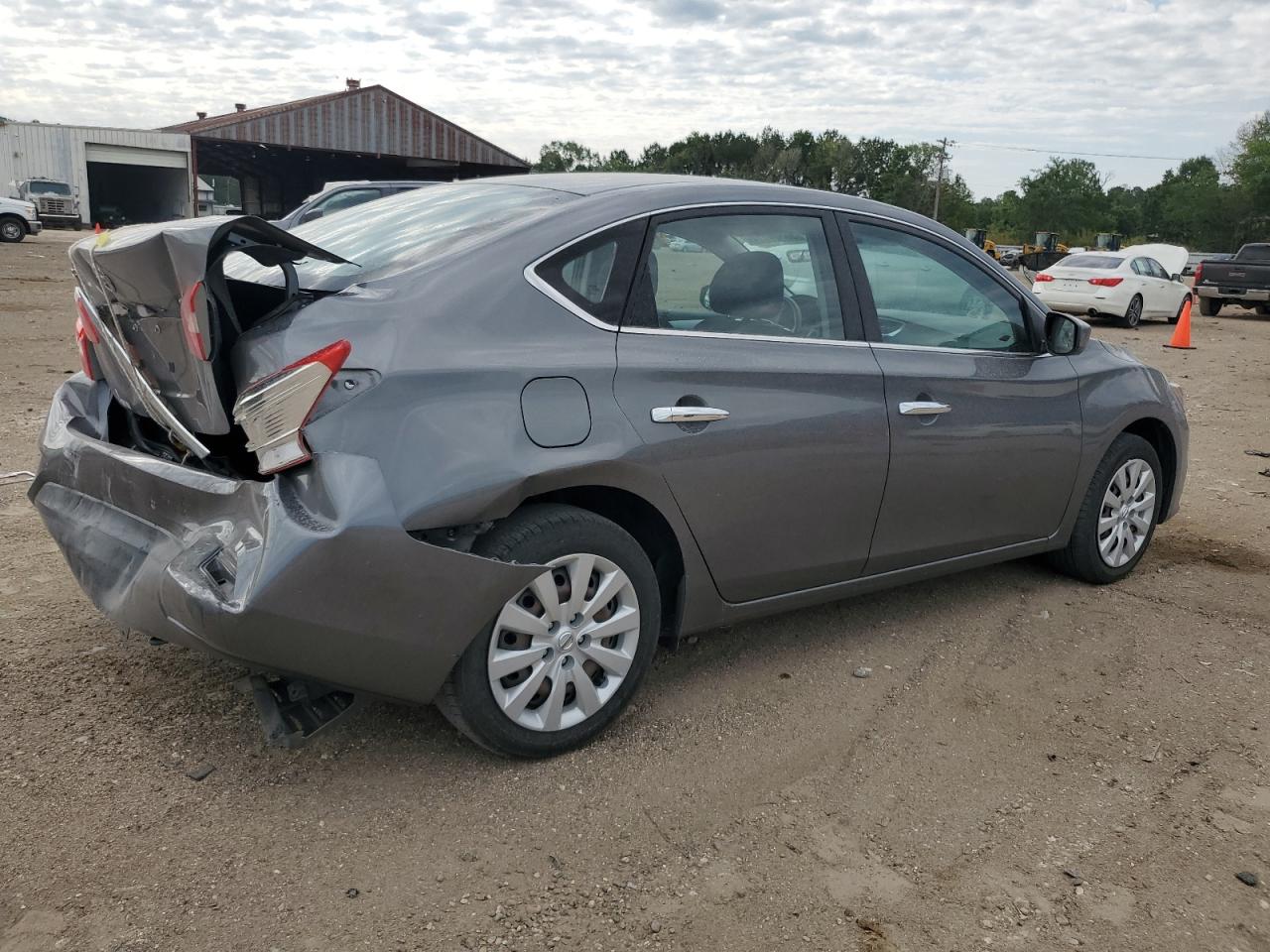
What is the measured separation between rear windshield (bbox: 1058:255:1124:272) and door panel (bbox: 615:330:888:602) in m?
18.6

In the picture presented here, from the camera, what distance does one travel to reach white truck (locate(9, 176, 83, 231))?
135 feet

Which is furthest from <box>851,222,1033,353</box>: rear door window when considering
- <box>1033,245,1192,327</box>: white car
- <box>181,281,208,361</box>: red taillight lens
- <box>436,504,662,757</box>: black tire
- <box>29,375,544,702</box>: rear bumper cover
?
<box>1033,245,1192,327</box>: white car

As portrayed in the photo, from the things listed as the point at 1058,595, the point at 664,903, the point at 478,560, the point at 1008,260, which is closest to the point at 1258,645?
the point at 1058,595

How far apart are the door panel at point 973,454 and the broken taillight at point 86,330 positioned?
253 centimetres

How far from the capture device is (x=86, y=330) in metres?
3.43

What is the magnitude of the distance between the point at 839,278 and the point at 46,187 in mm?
45754

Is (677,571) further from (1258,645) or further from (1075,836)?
(1258,645)

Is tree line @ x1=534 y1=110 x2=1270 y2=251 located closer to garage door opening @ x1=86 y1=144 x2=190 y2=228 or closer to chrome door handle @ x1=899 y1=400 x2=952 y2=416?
garage door opening @ x1=86 y1=144 x2=190 y2=228

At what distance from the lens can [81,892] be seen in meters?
2.52

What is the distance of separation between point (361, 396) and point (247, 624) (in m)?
0.61

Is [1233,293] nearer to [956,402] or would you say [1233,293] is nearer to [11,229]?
[956,402]

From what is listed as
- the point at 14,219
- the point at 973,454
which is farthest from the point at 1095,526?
the point at 14,219

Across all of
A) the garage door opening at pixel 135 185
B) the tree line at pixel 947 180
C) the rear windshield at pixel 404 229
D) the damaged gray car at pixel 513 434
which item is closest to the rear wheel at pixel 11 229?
the garage door opening at pixel 135 185

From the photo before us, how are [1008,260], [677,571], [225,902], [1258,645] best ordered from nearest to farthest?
[225,902] → [677,571] → [1258,645] → [1008,260]
